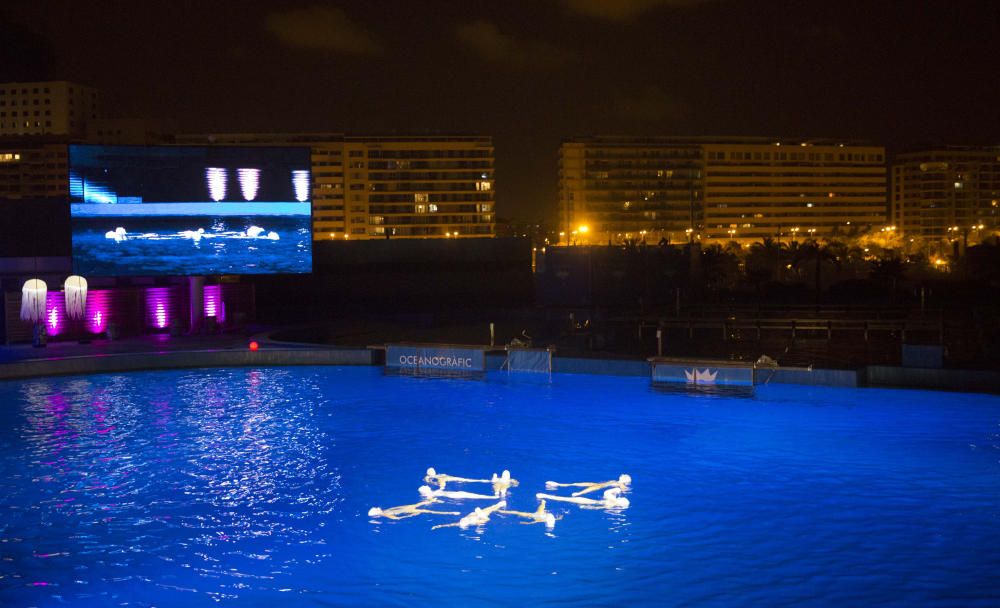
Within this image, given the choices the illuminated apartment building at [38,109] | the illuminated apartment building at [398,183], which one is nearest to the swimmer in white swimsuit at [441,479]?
the illuminated apartment building at [398,183]

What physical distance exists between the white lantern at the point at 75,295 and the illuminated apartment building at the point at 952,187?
516 ft

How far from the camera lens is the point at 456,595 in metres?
8.35

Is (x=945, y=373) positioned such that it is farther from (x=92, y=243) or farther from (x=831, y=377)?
(x=92, y=243)

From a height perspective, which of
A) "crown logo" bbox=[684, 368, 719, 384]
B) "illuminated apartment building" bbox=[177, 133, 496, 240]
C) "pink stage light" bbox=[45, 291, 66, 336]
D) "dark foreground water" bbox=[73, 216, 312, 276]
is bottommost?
"crown logo" bbox=[684, 368, 719, 384]

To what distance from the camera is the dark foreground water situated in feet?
84.0

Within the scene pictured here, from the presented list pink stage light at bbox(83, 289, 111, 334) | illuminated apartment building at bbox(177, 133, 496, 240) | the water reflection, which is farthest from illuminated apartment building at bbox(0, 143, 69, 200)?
the water reflection

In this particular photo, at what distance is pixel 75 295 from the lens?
25.3 m

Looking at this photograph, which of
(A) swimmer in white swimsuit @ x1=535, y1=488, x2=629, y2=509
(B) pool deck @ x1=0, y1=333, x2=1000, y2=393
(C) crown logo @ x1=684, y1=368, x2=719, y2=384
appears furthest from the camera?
(C) crown logo @ x1=684, y1=368, x2=719, y2=384

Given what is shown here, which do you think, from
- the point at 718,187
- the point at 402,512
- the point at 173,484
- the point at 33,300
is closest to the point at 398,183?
the point at 718,187

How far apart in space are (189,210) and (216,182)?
1.07m

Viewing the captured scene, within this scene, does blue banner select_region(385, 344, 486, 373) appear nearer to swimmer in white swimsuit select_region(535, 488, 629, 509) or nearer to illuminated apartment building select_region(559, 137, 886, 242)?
swimmer in white swimsuit select_region(535, 488, 629, 509)

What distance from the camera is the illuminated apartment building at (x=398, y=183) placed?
4464 inches

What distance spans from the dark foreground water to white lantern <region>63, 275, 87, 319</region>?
0.54 metres

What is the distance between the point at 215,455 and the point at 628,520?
21.2ft
